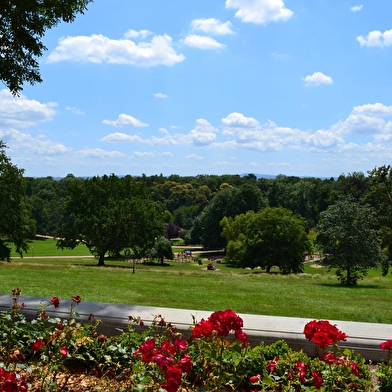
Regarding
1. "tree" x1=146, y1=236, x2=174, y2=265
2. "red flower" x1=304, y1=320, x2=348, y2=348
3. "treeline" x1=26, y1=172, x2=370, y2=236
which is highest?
"treeline" x1=26, y1=172, x2=370, y2=236

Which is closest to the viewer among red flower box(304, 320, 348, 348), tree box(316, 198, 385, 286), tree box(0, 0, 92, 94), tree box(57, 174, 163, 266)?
red flower box(304, 320, 348, 348)

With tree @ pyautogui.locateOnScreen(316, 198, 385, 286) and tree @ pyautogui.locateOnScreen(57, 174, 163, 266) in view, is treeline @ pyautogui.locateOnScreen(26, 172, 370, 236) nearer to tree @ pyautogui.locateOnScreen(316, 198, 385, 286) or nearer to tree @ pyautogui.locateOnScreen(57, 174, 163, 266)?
tree @ pyautogui.locateOnScreen(57, 174, 163, 266)

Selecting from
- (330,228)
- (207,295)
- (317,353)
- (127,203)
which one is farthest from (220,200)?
(317,353)

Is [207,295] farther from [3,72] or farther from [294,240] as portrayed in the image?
[294,240]

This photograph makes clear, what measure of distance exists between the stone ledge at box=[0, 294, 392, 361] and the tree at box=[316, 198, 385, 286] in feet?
44.8

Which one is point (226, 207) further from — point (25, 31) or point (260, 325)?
point (260, 325)

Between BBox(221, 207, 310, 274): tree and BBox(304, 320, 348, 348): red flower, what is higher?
BBox(304, 320, 348, 348): red flower

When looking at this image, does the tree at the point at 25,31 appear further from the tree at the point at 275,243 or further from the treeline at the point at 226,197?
the treeline at the point at 226,197

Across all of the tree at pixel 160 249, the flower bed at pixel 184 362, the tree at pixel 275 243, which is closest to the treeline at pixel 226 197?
the tree at pixel 160 249

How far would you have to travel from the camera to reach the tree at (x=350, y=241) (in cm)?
1902

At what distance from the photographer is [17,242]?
32.1m

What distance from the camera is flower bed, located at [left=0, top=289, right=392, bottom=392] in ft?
10.9

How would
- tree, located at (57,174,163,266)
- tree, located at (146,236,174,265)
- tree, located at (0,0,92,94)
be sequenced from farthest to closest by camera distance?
tree, located at (146,236,174,265), tree, located at (57,174,163,266), tree, located at (0,0,92,94)

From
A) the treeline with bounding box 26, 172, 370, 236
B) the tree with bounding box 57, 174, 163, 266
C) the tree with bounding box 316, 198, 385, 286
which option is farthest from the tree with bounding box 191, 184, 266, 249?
the tree with bounding box 316, 198, 385, 286
